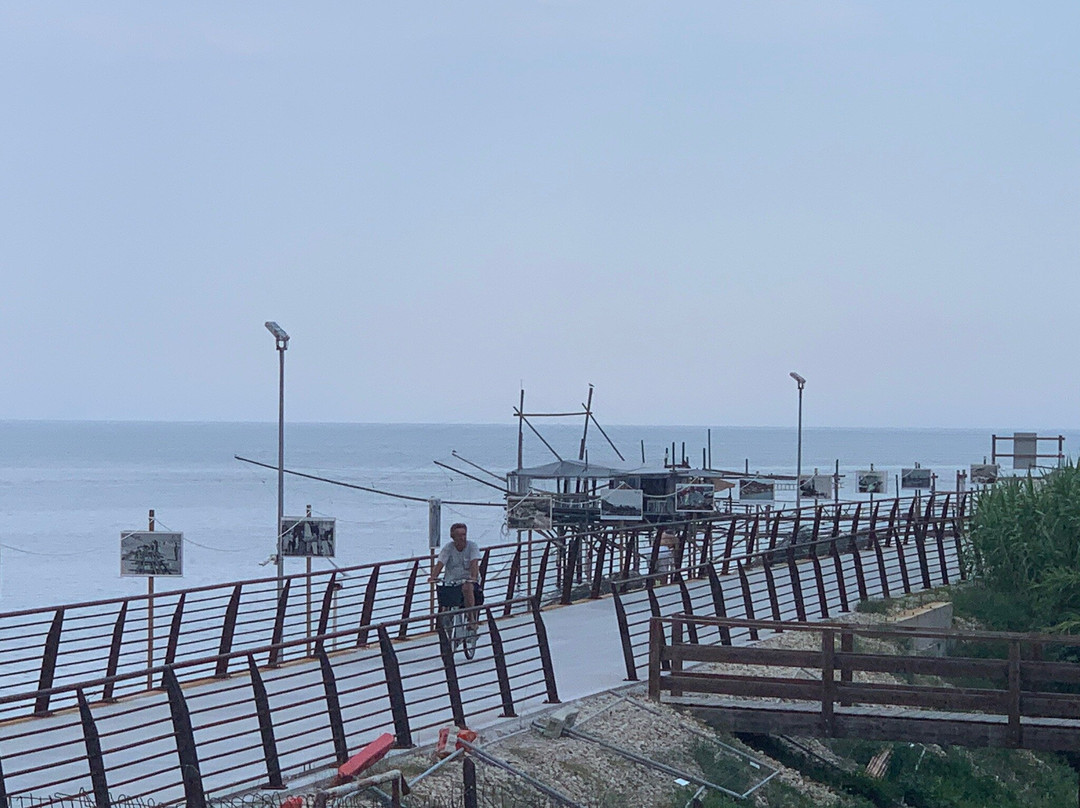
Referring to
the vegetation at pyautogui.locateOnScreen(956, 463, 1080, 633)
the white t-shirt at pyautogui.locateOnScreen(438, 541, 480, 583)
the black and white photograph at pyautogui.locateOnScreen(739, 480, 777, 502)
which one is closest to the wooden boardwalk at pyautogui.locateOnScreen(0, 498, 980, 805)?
the white t-shirt at pyautogui.locateOnScreen(438, 541, 480, 583)

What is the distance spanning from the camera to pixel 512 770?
11.4 meters

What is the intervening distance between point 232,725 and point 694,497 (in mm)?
27246

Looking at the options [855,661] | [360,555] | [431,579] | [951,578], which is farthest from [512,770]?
[360,555]

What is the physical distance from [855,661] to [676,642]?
176cm

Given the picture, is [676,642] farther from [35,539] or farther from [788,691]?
[35,539]

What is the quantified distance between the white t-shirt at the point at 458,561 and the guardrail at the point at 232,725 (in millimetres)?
966

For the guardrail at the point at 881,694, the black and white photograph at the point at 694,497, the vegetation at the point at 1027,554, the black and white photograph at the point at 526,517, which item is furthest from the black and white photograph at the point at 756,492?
the guardrail at the point at 881,694

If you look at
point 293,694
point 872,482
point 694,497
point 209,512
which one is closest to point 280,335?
point 293,694

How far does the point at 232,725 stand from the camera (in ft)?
42.7

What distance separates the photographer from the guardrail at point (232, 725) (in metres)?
10.0

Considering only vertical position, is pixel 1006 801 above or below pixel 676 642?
below

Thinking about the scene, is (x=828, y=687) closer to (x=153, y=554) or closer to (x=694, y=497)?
(x=153, y=554)

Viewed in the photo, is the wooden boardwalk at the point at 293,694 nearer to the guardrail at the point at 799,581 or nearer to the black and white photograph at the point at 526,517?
the guardrail at the point at 799,581

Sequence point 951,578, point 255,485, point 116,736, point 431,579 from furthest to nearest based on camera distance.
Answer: point 255,485 < point 951,578 < point 431,579 < point 116,736
